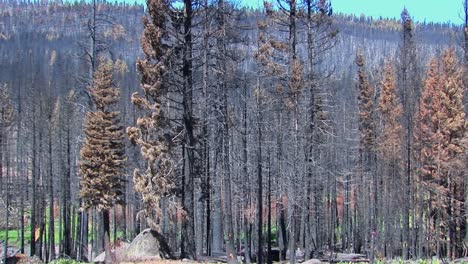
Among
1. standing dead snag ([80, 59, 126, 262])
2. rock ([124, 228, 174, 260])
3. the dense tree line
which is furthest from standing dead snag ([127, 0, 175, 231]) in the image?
standing dead snag ([80, 59, 126, 262])

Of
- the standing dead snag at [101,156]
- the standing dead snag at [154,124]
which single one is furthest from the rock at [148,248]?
the standing dead snag at [101,156]

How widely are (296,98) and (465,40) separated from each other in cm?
1487

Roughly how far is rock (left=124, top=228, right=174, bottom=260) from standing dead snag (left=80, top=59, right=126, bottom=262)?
465 cm

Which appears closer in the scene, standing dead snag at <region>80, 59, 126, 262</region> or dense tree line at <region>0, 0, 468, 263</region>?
dense tree line at <region>0, 0, 468, 263</region>

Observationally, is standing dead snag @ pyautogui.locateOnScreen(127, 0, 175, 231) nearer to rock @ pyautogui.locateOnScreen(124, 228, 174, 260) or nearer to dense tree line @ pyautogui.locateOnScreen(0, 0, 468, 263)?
dense tree line @ pyautogui.locateOnScreen(0, 0, 468, 263)

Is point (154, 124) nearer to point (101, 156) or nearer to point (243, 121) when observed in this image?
point (101, 156)

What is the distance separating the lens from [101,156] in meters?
25.4

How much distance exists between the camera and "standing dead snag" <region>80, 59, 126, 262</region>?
2512 cm

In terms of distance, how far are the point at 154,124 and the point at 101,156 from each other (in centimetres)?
561

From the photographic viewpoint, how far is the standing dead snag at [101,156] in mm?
25125

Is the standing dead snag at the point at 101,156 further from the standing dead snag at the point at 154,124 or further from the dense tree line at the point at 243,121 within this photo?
the standing dead snag at the point at 154,124

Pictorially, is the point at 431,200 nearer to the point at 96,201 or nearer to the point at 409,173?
the point at 409,173

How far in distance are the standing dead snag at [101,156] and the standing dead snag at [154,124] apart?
4.55m

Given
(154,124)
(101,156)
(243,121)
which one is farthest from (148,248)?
(243,121)
